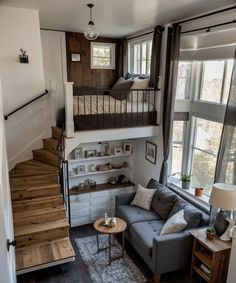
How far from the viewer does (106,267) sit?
3760 mm

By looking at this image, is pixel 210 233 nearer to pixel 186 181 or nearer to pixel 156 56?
pixel 186 181

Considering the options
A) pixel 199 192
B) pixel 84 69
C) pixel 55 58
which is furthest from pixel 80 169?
pixel 199 192

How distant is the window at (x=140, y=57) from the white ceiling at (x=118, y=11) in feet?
1.76

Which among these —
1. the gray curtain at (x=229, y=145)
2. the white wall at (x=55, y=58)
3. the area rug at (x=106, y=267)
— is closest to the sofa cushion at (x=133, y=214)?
the area rug at (x=106, y=267)

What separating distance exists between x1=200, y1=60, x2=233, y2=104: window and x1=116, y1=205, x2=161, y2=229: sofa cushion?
2135mm

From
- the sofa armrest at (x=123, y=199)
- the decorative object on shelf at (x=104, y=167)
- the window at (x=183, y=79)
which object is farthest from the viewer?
the decorative object on shelf at (x=104, y=167)

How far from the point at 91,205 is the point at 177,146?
2149mm

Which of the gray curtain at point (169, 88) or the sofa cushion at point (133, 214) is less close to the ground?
the gray curtain at point (169, 88)

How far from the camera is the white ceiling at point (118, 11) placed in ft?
10.5

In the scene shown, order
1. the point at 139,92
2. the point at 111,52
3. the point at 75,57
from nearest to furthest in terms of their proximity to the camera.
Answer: the point at 139,92 < the point at 75,57 < the point at 111,52

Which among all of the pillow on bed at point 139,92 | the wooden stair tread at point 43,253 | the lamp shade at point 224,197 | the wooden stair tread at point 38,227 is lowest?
the wooden stair tread at point 43,253

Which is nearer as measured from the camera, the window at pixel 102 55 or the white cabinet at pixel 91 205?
the white cabinet at pixel 91 205

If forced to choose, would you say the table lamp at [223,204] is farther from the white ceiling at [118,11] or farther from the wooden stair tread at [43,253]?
the white ceiling at [118,11]

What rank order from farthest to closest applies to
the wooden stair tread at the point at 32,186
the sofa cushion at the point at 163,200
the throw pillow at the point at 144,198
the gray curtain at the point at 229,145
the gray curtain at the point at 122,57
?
1. the gray curtain at the point at 122,57
2. the throw pillow at the point at 144,198
3. the sofa cushion at the point at 163,200
4. the wooden stair tread at the point at 32,186
5. the gray curtain at the point at 229,145
